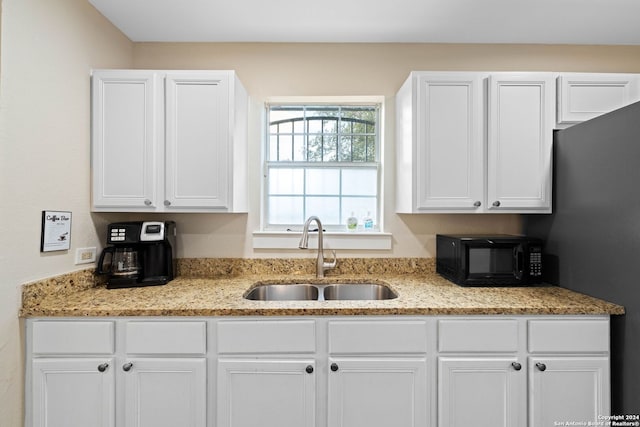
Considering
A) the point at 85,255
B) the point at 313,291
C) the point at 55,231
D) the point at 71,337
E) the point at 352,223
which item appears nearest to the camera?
the point at 71,337

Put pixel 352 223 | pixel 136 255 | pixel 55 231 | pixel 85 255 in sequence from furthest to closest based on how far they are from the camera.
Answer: pixel 352 223
pixel 136 255
pixel 85 255
pixel 55 231

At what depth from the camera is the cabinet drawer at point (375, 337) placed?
1.66m

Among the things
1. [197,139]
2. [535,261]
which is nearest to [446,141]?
[535,261]

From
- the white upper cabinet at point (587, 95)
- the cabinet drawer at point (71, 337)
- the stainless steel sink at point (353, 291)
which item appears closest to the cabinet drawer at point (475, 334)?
the stainless steel sink at point (353, 291)

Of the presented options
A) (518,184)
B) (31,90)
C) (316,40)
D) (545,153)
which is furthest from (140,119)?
(545,153)

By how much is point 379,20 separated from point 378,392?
2104mm

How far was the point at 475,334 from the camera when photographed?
1670 millimetres

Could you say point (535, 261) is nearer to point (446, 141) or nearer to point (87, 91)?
point (446, 141)

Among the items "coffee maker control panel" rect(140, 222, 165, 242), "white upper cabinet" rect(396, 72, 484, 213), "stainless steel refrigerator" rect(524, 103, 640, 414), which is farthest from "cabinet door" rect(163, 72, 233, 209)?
"stainless steel refrigerator" rect(524, 103, 640, 414)

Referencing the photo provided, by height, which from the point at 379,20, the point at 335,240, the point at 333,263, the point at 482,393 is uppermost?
the point at 379,20

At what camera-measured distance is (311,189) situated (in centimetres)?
257

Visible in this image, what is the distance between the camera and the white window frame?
2430 millimetres

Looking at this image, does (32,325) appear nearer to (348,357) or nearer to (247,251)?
(247,251)

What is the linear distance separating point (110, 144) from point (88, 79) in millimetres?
385
